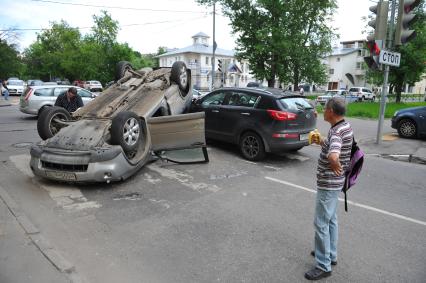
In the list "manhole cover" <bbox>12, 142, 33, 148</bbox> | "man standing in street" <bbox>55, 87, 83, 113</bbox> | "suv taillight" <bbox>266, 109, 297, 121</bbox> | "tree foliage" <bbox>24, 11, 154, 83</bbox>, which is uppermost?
"tree foliage" <bbox>24, 11, 154, 83</bbox>

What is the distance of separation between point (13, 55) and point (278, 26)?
1471 inches

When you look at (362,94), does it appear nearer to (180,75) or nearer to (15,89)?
(15,89)

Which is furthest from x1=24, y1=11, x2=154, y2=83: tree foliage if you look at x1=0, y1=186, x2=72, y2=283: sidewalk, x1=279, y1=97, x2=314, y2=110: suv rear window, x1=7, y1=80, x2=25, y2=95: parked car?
x1=0, y1=186, x2=72, y2=283: sidewalk

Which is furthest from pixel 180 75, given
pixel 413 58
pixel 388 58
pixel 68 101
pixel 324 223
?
pixel 413 58

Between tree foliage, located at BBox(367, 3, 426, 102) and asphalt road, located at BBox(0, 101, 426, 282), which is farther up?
tree foliage, located at BBox(367, 3, 426, 102)

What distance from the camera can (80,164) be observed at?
212 inches

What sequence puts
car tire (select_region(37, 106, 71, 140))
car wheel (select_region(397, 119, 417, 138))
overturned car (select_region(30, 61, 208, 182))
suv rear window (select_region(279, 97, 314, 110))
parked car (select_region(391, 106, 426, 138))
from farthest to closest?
1. car wheel (select_region(397, 119, 417, 138))
2. parked car (select_region(391, 106, 426, 138))
3. suv rear window (select_region(279, 97, 314, 110))
4. car tire (select_region(37, 106, 71, 140))
5. overturned car (select_region(30, 61, 208, 182))

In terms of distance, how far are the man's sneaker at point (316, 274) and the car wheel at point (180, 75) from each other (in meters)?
5.78

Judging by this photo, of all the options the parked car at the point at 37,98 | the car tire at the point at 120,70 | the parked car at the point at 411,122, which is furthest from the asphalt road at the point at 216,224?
the parked car at the point at 37,98

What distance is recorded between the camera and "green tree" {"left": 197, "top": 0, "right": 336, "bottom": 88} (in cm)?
2934

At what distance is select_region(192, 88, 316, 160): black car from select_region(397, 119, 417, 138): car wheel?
238 inches

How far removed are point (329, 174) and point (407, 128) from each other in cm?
1070

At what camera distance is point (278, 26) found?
29875 mm

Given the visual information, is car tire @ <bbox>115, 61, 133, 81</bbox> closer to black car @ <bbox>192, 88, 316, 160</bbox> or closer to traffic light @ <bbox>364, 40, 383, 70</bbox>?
black car @ <bbox>192, 88, 316, 160</bbox>
